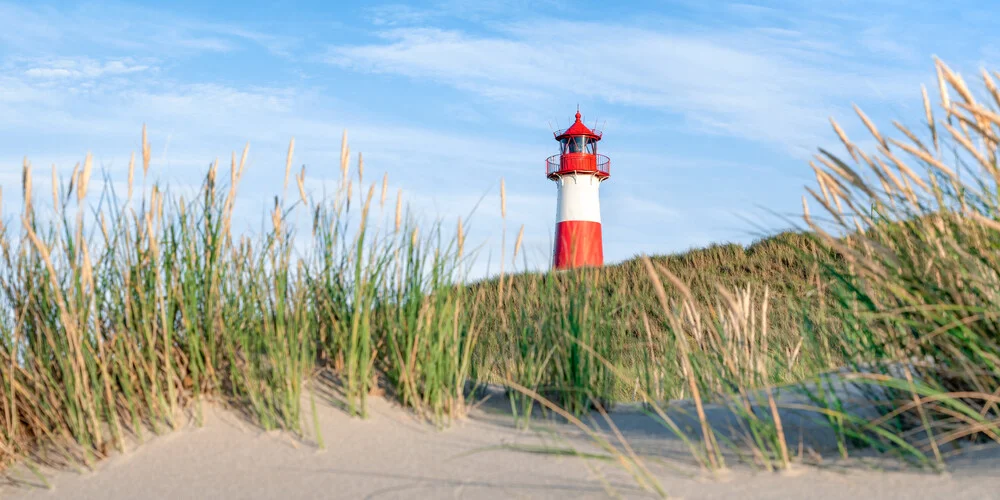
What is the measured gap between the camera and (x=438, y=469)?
229 centimetres

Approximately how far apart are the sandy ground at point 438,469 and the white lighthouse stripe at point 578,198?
57.5 feet

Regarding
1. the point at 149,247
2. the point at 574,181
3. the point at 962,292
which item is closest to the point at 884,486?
the point at 962,292

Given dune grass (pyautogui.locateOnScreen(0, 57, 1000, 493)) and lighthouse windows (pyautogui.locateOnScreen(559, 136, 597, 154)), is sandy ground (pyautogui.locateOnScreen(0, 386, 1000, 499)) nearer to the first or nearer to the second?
dune grass (pyautogui.locateOnScreen(0, 57, 1000, 493))

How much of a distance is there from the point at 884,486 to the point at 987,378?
1.62 feet

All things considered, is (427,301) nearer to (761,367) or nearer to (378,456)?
(378,456)

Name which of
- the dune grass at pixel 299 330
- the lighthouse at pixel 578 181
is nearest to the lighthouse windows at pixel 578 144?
the lighthouse at pixel 578 181

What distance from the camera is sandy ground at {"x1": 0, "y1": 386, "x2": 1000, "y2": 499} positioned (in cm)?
197

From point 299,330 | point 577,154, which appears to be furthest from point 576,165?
point 299,330

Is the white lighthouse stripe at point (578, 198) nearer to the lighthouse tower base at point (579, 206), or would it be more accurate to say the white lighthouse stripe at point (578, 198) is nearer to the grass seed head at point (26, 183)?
the lighthouse tower base at point (579, 206)

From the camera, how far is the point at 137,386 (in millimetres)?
2809

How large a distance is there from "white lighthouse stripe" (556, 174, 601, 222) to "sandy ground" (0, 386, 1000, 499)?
1754cm

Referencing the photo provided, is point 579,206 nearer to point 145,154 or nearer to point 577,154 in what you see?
point 577,154

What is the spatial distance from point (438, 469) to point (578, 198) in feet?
60.3

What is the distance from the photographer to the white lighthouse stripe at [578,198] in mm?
20344
